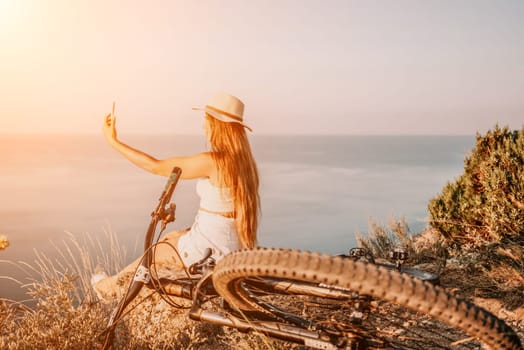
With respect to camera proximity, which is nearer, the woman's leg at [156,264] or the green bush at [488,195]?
the woman's leg at [156,264]

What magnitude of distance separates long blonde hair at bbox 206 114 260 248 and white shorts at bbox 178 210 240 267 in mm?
76

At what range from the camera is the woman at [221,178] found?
3289 millimetres

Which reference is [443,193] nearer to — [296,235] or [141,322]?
[141,322]

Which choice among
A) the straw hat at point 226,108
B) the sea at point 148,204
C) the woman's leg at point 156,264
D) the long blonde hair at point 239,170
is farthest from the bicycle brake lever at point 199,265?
the sea at point 148,204

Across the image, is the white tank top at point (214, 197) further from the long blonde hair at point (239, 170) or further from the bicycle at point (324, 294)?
the bicycle at point (324, 294)

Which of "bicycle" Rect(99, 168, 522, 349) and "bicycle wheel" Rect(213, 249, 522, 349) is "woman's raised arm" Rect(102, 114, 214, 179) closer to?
"bicycle" Rect(99, 168, 522, 349)

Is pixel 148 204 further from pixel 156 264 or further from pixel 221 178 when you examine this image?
pixel 221 178

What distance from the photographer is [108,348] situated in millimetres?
2809

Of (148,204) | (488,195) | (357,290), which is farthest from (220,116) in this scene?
(148,204)

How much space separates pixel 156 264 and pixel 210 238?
2.15 feet

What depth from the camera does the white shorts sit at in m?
3.37

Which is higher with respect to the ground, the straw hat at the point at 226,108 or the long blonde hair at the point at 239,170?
the straw hat at the point at 226,108

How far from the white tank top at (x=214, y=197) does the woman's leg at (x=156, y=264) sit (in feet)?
1.31

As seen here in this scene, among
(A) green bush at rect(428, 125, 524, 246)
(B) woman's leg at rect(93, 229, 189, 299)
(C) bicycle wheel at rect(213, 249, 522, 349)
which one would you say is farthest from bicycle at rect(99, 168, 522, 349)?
(A) green bush at rect(428, 125, 524, 246)
